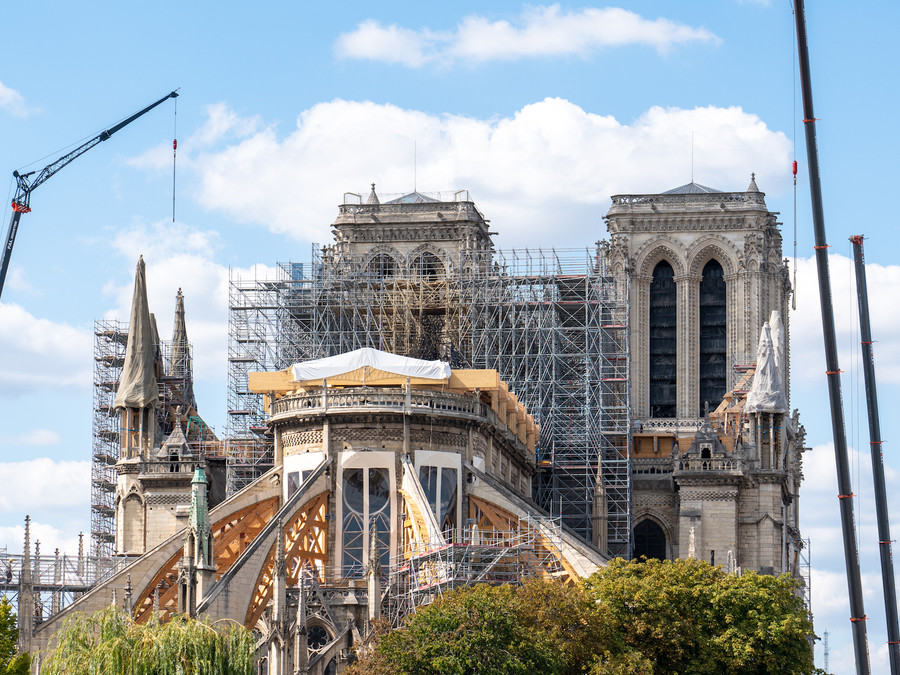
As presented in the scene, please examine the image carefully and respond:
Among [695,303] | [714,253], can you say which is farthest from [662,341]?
[714,253]

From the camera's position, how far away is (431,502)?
9044 centimetres

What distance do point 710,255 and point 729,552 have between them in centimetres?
3261

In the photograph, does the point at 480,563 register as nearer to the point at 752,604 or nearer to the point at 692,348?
the point at 752,604

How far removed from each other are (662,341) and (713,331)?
9.79ft

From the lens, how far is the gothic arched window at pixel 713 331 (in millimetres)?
124250

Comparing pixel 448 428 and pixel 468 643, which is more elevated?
pixel 448 428

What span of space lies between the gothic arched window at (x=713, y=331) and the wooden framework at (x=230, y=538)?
38462 millimetres

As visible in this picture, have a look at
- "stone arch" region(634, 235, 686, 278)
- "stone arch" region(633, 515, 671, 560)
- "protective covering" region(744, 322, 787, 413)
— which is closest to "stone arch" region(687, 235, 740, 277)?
"stone arch" region(634, 235, 686, 278)

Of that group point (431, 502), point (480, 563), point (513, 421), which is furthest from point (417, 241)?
point (480, 563)

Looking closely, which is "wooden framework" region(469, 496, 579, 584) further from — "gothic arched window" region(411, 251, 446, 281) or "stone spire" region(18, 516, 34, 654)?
"gothic arched window" region(411, 251, 446, 281)

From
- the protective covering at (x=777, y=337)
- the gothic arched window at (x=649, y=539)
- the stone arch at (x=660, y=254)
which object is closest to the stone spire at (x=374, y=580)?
the gothic arched window at (x=649, y=539)

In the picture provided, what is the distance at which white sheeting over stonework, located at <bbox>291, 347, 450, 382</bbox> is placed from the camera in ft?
305

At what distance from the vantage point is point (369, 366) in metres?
93.0

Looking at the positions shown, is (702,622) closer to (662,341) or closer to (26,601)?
(26,601)
